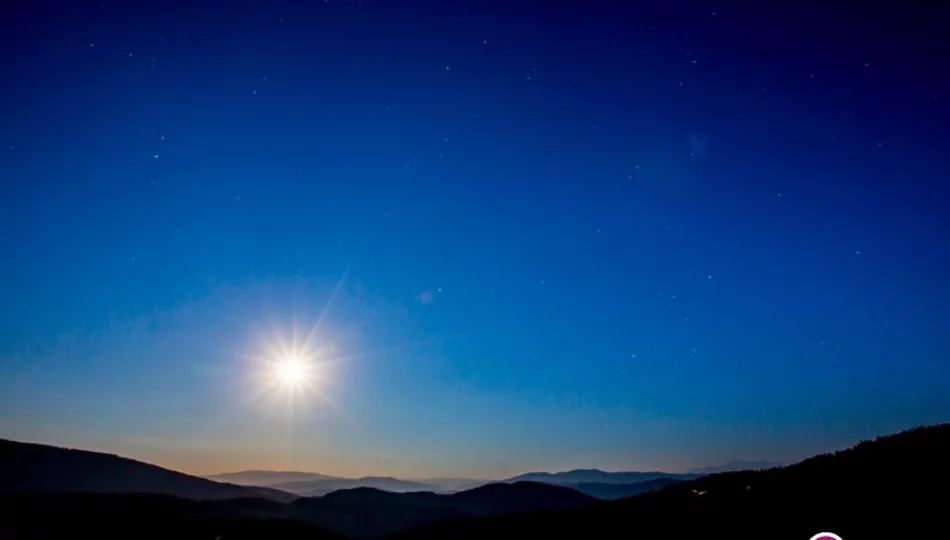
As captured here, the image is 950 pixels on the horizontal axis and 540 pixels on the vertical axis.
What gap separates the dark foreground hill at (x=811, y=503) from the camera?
1694 cm

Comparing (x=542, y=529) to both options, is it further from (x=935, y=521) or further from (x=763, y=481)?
(x=935, y=521)

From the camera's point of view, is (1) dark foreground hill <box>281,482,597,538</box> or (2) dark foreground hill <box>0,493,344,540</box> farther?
(1) dark foreground hill <box>281,482,597,538</box>

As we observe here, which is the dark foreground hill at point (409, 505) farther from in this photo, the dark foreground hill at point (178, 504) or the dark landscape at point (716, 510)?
the dark landscape at point (716, 510)

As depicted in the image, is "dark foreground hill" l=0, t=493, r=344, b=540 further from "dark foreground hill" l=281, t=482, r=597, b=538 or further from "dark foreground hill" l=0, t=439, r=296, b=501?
"dark foreground hill" l=0, t=439, r=296, b=501

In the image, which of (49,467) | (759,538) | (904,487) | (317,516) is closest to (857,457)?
(904,487)

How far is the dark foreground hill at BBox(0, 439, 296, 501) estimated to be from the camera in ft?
421

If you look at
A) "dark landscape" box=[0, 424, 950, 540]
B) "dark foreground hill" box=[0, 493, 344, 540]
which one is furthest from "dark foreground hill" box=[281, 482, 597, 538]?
"dark foreground hill" box=[0, 493, 344, 540]

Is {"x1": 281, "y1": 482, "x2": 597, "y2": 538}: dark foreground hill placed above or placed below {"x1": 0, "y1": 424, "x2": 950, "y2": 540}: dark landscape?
above

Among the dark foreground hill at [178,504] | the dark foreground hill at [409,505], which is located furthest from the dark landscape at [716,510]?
the dark foreground hill at [409,505]

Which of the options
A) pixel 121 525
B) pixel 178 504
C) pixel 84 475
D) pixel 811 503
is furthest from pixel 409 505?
pixel 811 503

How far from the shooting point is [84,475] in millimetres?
143250

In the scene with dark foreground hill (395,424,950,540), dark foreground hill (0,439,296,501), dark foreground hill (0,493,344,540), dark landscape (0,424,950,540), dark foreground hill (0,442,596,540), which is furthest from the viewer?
dark foreground hill (0,439,296,501)

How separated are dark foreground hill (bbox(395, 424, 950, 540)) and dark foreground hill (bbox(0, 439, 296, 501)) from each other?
12860 centimetres

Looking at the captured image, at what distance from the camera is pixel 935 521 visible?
15617mm
